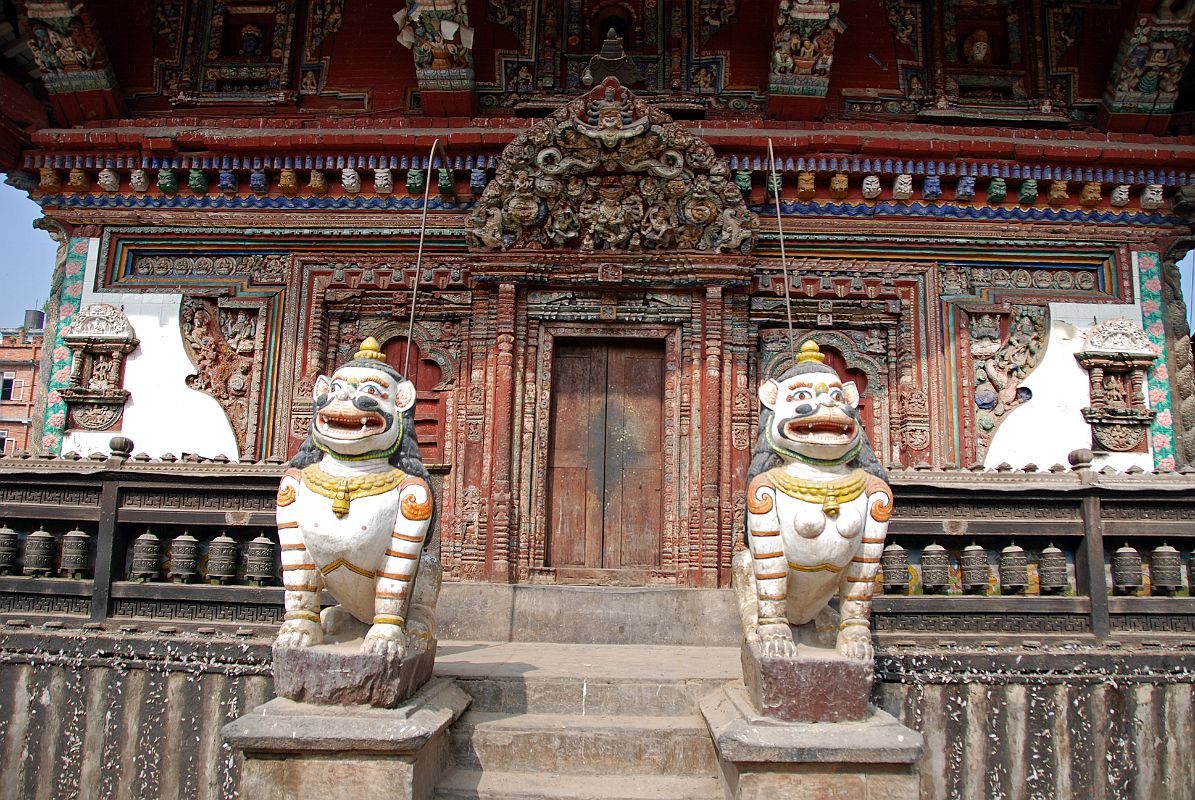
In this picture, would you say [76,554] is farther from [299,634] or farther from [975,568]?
[975,568]

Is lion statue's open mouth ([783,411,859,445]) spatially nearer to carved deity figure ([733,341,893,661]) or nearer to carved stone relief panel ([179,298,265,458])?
carved deity figure ([733,341,893,661])

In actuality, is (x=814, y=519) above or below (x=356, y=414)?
below

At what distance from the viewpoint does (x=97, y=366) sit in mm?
8984

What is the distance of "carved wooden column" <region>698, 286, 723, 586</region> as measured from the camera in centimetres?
798

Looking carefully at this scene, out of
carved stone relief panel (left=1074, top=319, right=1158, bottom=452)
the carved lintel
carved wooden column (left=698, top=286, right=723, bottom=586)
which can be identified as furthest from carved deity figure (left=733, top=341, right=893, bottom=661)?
carved stone relief panel (left=1074, top=319, right=1158, bottom=452)

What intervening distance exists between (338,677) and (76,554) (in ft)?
9.81

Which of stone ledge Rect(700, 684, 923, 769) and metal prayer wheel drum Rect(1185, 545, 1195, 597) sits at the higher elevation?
metal prayer wheel drum Rect(1185, 545, 1195, 597)

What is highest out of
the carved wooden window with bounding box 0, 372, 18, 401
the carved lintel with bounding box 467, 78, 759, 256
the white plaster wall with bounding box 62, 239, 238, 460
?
the carved wooden window with bounding box 0, 372, 18, 401

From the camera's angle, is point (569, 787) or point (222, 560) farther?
point (222, 560)

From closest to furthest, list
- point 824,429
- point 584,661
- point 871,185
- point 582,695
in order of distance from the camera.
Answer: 1. point 824,429
2. point 582,695
3. point 584,661
4. point 871,185

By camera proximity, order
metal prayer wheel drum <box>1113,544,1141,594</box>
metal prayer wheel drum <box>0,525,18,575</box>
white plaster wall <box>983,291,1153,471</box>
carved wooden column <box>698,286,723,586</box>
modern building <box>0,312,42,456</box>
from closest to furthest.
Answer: metal prayer wheel drum <box>1113,544,1141,594</box>, metal prayer wheel drum <box>0,525,18,575</box>, carved wooden column <box>698,286,723,586</box>, white plaster wall <box>983,291,1153,471</box>, modern building <box>0,312,42,456</box>

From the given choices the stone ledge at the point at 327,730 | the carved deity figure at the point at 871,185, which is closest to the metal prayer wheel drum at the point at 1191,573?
the carved deity figure at the point at 871,185

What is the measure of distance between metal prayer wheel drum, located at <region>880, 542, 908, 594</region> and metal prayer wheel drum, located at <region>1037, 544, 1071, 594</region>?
959 millimetres

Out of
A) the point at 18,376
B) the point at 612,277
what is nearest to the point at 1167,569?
the point at 612,277
